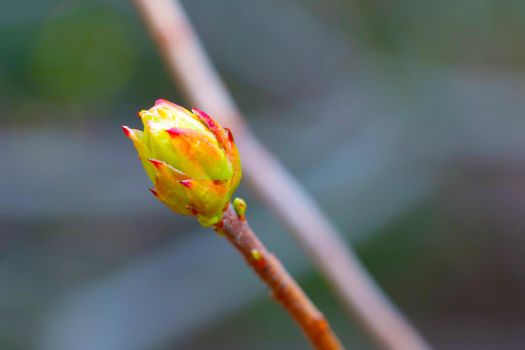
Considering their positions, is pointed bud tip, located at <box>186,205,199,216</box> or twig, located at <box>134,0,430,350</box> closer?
pointed bud tip, located at <box>186,205,199,216</box>

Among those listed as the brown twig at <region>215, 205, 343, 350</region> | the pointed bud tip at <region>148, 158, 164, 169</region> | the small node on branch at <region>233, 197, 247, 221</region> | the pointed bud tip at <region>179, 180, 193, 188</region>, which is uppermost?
the pointed bud tip at <region>148, 158, 164, 169</region>

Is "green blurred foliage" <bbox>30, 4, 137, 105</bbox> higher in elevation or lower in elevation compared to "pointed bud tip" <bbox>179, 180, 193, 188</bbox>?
higher

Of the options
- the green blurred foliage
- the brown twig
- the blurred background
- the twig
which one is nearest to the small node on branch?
the brown twig

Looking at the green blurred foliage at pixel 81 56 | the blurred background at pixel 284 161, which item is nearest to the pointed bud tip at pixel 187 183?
the blurred background at pixel 284 161

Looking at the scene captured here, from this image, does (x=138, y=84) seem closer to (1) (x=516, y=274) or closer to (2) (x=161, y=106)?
(1) (x=516, y=274)

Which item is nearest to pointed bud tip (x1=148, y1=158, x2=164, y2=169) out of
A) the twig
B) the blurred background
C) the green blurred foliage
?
the twig

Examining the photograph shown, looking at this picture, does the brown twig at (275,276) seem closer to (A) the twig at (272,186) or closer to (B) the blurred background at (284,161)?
(A) the twig at (272,186)

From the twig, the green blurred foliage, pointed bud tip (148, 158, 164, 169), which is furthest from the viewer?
the green blurred foliage

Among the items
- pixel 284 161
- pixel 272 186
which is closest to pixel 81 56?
pixel 284 161

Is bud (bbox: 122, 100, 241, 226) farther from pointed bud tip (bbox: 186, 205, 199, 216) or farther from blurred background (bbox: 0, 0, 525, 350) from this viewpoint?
blurred background (bbox: 0, 0, 525, 350)

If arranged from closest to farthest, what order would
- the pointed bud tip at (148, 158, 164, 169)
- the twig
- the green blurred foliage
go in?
the pointed bud tip at (148, 158, 164, 169) < the twig < the green blurred foliage
